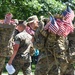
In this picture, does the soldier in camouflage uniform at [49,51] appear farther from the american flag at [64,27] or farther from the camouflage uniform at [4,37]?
the camouflage uniform at [4,37]

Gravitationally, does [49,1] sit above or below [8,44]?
below

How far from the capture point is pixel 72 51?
32.2 feet

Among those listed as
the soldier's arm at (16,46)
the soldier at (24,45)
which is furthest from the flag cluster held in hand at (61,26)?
the soldier's arm at (16,46)

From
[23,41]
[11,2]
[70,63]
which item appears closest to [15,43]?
[23,41]

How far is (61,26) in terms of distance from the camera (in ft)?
29.6

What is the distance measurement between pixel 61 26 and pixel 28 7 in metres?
11.7

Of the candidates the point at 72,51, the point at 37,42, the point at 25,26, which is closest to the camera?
the point at 37,42

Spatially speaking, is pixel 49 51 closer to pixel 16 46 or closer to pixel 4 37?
pixel 16 46

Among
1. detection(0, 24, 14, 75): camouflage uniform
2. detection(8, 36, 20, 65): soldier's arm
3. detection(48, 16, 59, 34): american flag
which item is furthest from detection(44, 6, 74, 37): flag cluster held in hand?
detection(0, 24, 14, 75): camouflage uniform

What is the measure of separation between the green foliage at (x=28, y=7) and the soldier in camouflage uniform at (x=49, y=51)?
1055cm

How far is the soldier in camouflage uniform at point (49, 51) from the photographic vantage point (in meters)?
8.99

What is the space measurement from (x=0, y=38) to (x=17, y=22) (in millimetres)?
577

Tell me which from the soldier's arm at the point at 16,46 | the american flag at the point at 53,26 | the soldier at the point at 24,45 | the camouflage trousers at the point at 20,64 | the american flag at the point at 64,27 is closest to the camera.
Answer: the american flag at the point at 53,26

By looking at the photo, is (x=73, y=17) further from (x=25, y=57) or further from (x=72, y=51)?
(x=25, y=57)
